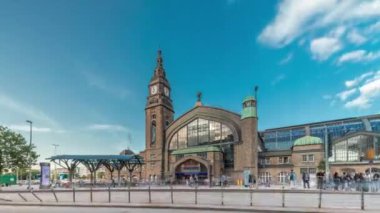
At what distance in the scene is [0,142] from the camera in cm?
4534

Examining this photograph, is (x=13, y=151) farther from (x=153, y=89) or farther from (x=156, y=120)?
(x=153, y=89)

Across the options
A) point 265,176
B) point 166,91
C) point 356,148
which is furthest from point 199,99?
point 356,148

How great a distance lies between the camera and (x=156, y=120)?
252ft

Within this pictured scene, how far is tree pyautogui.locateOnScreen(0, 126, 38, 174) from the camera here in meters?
45.7

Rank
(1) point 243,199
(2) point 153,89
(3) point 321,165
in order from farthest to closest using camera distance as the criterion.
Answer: (2) point 153,89 < (3) point 321,165 < (1) point 243,199

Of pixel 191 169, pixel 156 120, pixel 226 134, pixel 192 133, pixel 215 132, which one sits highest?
pixel 156 120

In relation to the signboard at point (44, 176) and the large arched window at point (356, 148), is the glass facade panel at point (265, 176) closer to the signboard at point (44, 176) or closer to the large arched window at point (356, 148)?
the large arched window at point (356, 148)

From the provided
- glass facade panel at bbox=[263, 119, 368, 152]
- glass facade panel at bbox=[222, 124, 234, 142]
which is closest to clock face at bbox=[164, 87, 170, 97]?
glass facade panel at bbox=[222, 124, 234, 142]

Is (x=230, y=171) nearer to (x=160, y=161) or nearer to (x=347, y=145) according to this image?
(x=160, y=161)

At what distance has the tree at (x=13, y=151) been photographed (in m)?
45.7

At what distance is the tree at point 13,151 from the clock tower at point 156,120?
99.8ft

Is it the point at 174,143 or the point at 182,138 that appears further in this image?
the point at 174,143

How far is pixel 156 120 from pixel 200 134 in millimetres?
10895

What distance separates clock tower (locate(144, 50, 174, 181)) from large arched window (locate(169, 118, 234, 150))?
125 inches
